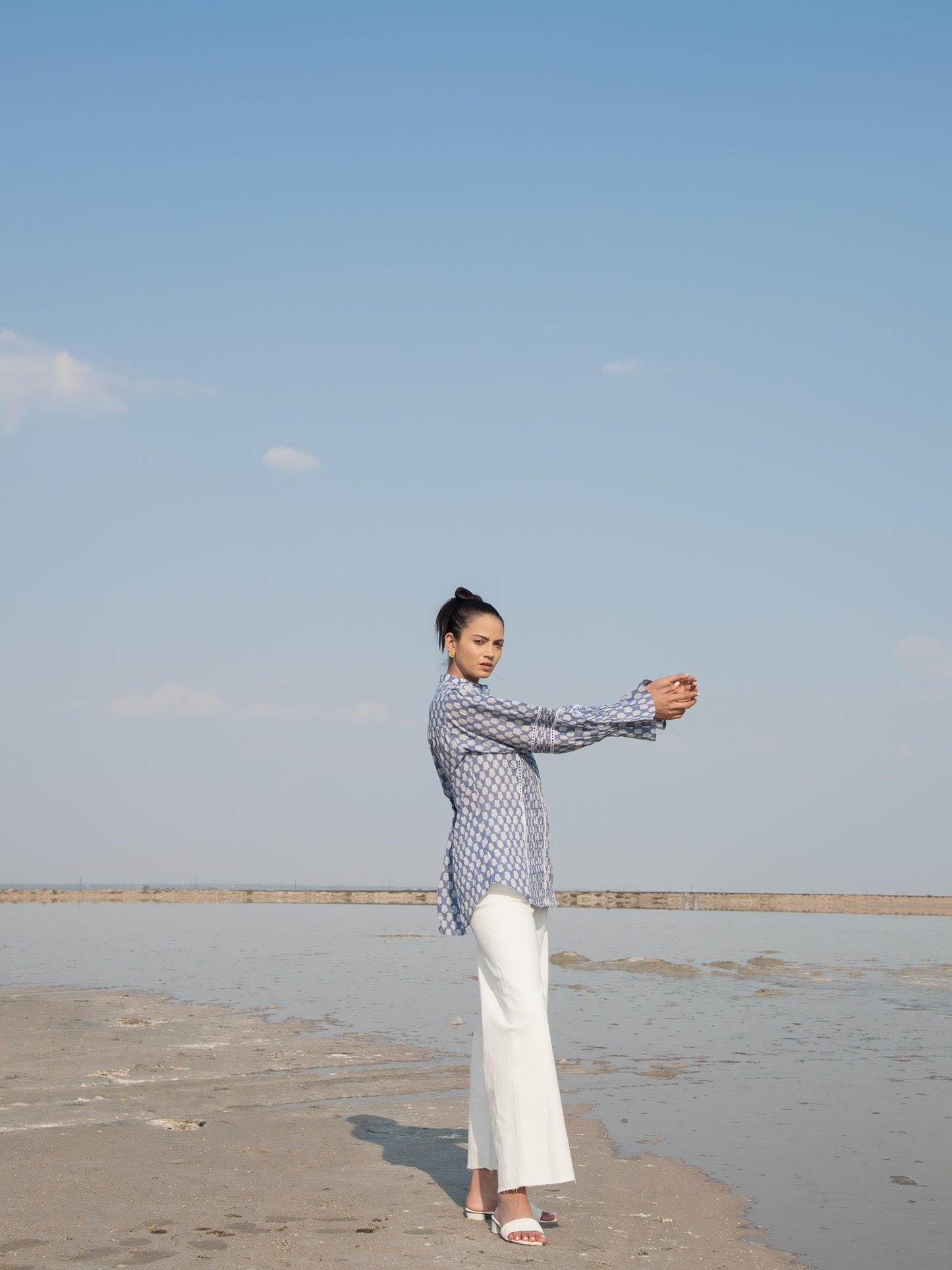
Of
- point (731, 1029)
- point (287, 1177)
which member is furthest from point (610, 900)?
→ point (287, 1177)

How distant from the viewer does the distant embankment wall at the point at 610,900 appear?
48.7 m

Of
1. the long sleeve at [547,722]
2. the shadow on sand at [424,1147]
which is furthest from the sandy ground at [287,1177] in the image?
the long sleeve at [547,722]

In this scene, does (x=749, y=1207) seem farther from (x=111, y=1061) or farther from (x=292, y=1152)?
(x=111, y=1061)

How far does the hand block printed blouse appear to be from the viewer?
3.68 metres

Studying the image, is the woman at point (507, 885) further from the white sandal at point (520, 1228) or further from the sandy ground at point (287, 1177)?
the sandy ground at point (287, 1177)

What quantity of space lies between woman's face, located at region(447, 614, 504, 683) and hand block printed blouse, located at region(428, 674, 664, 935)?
0.25 ft

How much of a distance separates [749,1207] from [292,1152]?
1.73m

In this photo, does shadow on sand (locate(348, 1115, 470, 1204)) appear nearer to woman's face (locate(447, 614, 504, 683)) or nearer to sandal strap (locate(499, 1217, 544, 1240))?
sandal strap (locate(499, 1217, 544, 1240))

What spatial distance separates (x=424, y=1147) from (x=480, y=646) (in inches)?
83.0

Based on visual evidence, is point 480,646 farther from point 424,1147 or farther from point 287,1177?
point 424,1147

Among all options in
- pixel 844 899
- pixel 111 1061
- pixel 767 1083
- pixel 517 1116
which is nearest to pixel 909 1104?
pixel 767 1083

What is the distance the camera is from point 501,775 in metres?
3.82

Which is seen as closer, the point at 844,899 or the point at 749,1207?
the point at 749,1207

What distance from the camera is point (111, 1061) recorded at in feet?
22.4
